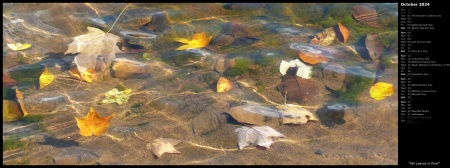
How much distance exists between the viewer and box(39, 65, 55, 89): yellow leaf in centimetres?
290

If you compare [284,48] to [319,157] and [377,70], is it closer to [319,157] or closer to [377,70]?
[377,70]

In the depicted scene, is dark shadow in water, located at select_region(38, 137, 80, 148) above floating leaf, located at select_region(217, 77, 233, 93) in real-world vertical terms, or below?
below

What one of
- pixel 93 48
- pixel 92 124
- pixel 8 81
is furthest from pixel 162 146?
pixel 8 81

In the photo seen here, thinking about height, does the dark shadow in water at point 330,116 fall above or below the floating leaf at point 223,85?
below

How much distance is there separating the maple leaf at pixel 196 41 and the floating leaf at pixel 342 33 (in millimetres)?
1059

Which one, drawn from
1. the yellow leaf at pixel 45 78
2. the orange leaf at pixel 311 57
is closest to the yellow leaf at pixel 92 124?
the yellow leaf at pixel 45 78

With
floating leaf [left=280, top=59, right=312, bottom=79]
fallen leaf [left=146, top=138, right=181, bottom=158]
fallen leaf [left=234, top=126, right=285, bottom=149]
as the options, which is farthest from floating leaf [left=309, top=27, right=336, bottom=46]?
fallen leaf [left=146, top=138, right=181, bottom=158]

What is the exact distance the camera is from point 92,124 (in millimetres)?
2621

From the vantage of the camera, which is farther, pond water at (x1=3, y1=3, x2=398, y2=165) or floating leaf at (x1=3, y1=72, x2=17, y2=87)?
floating leaf at (x1=3, y1=72, x2=17, y2=87)

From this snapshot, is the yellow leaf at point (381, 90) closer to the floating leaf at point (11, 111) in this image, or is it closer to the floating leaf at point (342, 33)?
the floating leaf at point (342, 33)

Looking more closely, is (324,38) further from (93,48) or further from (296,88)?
(93,48)

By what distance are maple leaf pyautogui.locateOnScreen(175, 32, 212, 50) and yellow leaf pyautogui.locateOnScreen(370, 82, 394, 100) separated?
132cm

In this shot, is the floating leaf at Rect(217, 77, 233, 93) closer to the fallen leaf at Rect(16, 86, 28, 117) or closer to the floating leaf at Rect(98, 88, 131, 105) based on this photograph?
the floating leaf at Rect(98, 88, 131, 105)

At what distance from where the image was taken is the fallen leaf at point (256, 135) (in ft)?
8.14
